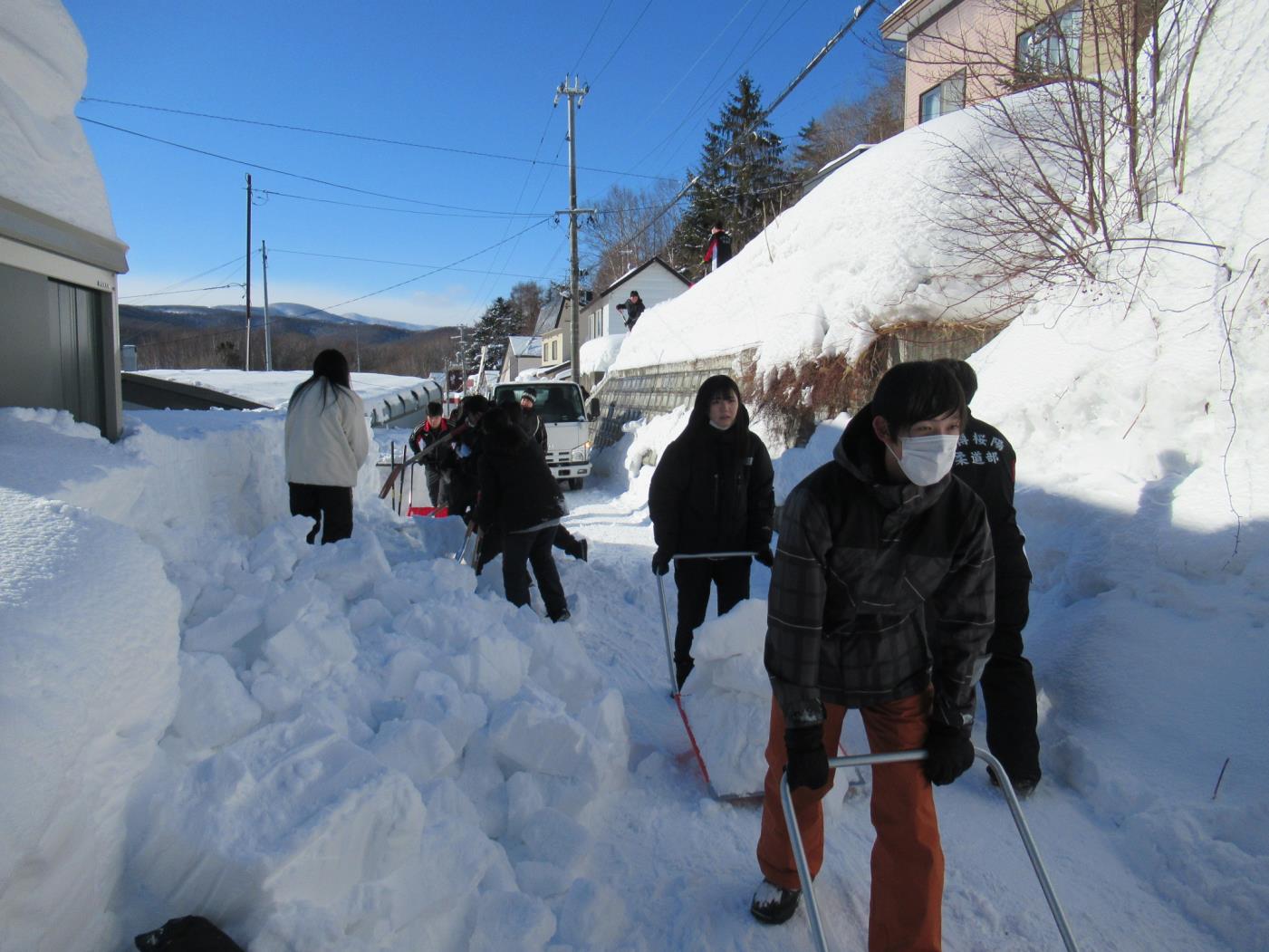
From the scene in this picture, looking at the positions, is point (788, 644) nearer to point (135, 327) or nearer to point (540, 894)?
point (540, 894)

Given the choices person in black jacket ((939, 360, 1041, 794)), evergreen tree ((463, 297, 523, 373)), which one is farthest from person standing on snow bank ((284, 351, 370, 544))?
evergreen tree ((463, 297, 523, 373))

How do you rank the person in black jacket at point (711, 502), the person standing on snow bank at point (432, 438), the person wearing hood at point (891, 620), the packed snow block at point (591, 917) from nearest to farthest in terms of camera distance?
the person wearing hood at point (891, 620) → the packed snow block at point (591, 917) → the person in black jacket at point (711, 502) → the person standing on snow bank at point (432, 438)

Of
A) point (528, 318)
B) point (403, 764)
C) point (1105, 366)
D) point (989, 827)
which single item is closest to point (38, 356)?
point (403, 764)

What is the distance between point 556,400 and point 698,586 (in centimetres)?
1112

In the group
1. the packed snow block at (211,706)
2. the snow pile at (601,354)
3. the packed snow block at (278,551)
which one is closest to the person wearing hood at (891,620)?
the packed snow block at (211,706)

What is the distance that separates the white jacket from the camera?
5715mm

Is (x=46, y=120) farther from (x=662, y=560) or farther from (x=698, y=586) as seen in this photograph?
(x=698, y=586)

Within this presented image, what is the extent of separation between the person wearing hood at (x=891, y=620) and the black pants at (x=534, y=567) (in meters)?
3.52

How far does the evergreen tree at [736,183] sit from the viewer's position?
3688 centimetres

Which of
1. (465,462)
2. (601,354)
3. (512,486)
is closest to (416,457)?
(465,462)

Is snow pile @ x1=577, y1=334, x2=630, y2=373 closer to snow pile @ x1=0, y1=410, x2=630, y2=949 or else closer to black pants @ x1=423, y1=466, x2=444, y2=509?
black pants @ x1=423, y1=466, x2=444, y2=509

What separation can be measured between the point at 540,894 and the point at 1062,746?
2.55 m

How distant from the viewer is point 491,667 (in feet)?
12.6

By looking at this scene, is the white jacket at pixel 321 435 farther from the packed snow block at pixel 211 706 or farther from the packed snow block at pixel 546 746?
the packed snow block at pixel 546 746
